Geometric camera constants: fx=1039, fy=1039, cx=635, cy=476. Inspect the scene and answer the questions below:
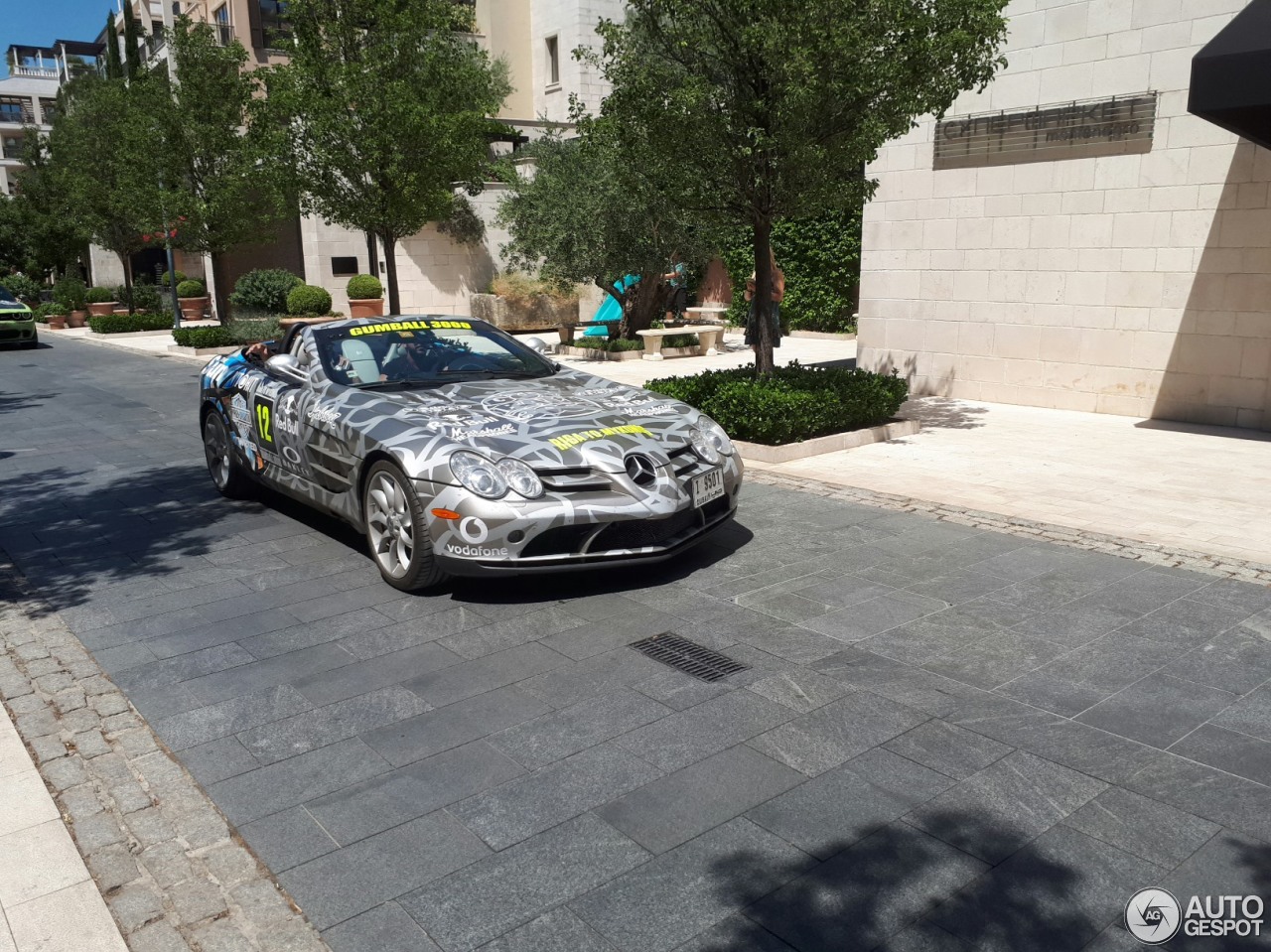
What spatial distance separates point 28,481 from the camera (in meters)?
9.45

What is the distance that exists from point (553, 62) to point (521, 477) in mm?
33605

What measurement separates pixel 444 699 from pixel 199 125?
2350 centimetres

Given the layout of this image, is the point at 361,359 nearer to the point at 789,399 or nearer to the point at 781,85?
the point at 789,399

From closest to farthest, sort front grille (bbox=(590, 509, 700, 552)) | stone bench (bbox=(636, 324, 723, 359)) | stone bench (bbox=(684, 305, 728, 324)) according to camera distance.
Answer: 1. front grille (bbox=(590, 509, 700, 552))
2. stone bench (bbox=(636, 324, 723, 359))
3. stone bench (bbox=(684, 305, 728, 324))

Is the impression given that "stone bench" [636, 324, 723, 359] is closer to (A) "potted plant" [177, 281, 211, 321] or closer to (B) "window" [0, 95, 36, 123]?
(A) "potted plant" [177, 281, 211, 321]

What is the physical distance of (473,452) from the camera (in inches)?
221

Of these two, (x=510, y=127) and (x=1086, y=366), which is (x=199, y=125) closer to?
(x=510, y=127)

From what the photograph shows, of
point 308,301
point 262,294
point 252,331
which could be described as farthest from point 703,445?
point 262,294

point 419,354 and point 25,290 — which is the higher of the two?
point 25,290

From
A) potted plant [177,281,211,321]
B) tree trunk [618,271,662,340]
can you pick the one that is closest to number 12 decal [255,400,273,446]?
tree trunk [618,271,662,340]

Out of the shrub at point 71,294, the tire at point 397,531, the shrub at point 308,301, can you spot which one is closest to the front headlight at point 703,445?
the tire at point 397,531

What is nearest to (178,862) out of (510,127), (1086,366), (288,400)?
(288,400)

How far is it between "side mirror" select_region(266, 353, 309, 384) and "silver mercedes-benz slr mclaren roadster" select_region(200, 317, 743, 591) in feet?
0.04

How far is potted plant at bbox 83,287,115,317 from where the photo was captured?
34266 mm
